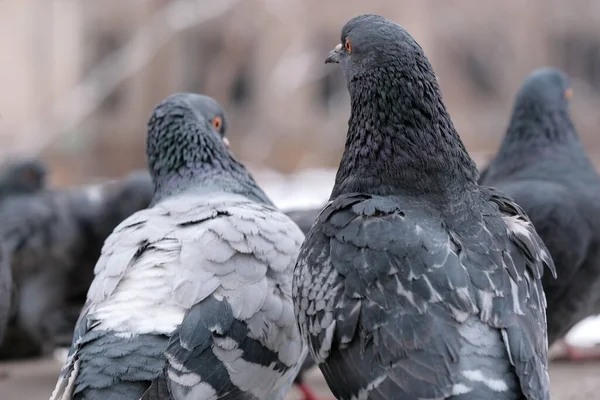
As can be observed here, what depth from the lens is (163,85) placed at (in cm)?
2097

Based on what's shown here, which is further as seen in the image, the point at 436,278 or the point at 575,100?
the point at 575,100

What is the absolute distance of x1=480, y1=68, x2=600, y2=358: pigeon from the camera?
468cm

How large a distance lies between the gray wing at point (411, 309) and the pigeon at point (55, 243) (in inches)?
131

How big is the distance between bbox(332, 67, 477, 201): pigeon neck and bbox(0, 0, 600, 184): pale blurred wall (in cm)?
1413

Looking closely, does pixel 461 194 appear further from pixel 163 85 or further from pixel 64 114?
pixel 163 85

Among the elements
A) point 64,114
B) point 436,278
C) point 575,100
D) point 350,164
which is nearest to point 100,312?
point 350,164

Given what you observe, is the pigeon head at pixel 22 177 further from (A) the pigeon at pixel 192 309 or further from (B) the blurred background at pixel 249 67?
(B) the blurred background at pixel 249 67

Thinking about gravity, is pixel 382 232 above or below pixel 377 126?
below

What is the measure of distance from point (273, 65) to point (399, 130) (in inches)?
644

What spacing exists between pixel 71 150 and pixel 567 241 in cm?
1505

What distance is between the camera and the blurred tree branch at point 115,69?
53.6ft

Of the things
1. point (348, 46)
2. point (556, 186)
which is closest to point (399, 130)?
point (348, 46)

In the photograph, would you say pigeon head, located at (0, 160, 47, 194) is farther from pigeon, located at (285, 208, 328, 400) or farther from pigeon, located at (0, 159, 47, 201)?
pigeon, located at (285, 208, 328, 400)

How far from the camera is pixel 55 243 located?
6129mm
